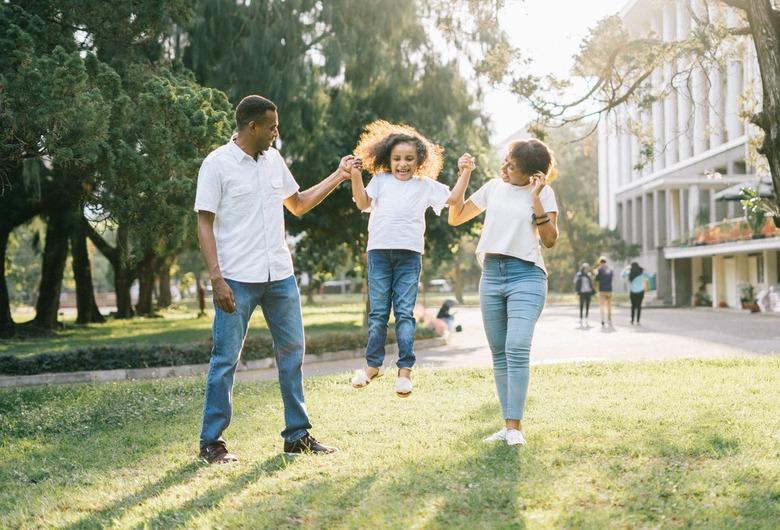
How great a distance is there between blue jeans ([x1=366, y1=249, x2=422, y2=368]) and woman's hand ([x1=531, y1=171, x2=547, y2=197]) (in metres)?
1.01

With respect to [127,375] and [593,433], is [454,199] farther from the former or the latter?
[127,375]

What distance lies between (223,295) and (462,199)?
185cm

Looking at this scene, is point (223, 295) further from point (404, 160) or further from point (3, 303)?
point (3, 303)

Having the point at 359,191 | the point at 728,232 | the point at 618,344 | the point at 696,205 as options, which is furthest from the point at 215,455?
the point at 696,205

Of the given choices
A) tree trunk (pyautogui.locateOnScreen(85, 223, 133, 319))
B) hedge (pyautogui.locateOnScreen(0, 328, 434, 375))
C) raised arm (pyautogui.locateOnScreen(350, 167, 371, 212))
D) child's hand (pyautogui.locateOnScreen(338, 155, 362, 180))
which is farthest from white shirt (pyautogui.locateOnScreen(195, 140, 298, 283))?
tree trunk (pyautogui.locateOnScreen(85, 223, 133, 319))

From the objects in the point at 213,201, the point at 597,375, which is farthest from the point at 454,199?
the point at 597,375

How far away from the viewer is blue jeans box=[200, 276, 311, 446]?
216 inches

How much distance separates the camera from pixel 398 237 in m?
6.10

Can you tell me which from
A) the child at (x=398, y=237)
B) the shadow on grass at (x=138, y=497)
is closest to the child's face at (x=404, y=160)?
the child at (x=398, y=237)

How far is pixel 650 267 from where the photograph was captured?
57875 mm

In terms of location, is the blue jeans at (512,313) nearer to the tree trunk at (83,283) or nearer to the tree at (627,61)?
the tree at (627,61)

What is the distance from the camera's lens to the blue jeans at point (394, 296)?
6.14 meters

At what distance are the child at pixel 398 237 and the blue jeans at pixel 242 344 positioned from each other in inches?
20.7

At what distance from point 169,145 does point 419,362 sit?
20.2 ft
